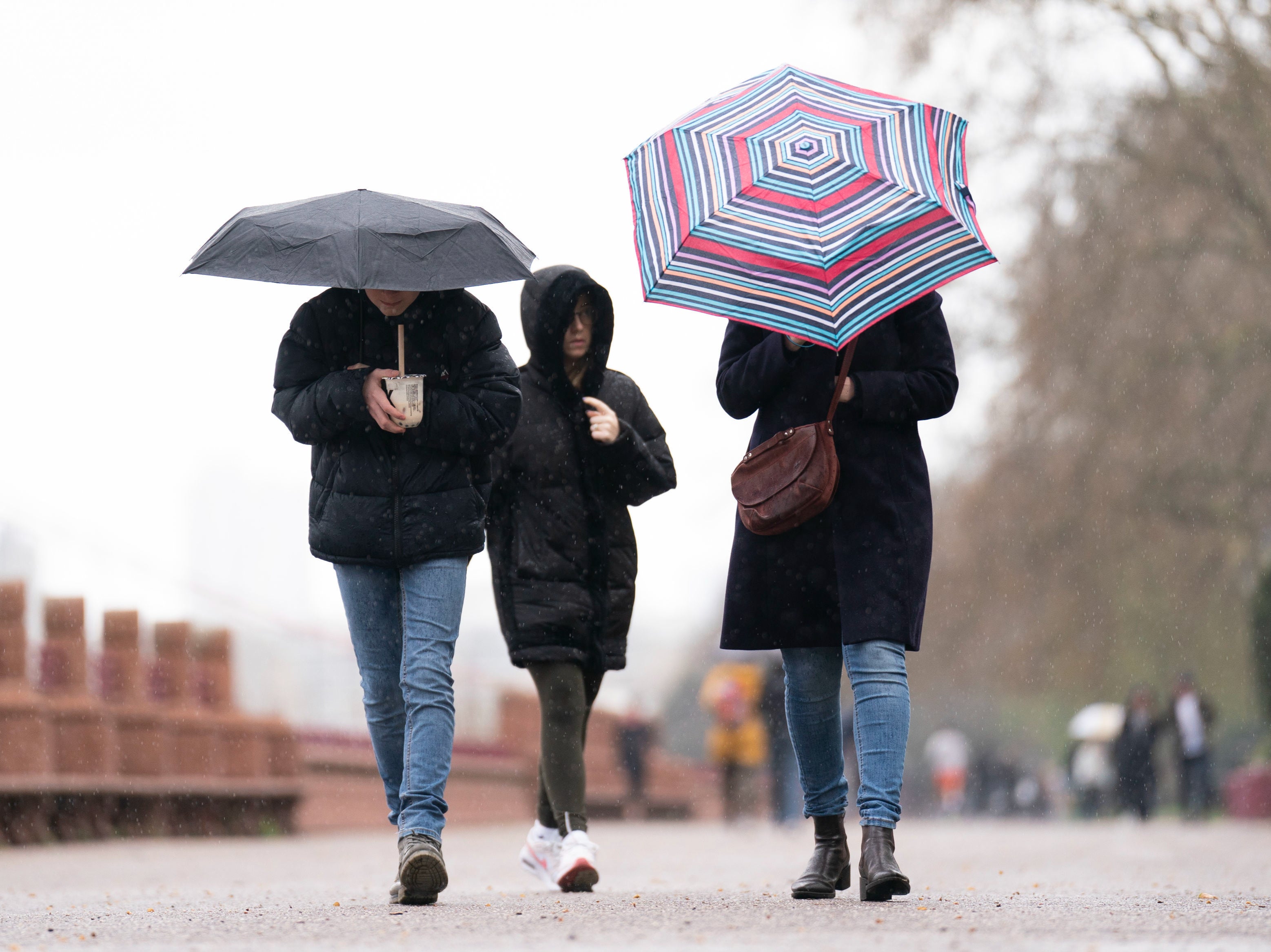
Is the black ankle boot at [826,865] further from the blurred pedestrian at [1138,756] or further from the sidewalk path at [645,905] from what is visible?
the blurred pedestrian at [1138,756]

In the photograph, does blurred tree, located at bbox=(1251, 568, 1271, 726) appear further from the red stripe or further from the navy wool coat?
the red stripe

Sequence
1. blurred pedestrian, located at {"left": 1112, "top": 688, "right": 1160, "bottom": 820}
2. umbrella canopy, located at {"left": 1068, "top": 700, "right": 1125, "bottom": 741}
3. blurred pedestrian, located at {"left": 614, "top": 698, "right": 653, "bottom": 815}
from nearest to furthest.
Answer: blurred pedestrian, located at {"left": 1112, "top": 688, "right": 1160, "bottom": 820} → blurred pedestrian, located at {"left": 614, "top": 698, "right": 653, "bottom": 815} → umbrella canopy, located at {"left": 1068, "top": 700, "right": 1125, "bottom": 741}

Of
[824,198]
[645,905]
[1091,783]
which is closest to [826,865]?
[645,905]

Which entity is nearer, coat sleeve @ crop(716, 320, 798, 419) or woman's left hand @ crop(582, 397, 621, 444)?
coat sleeve @ crop(716, 320, 798, 419)

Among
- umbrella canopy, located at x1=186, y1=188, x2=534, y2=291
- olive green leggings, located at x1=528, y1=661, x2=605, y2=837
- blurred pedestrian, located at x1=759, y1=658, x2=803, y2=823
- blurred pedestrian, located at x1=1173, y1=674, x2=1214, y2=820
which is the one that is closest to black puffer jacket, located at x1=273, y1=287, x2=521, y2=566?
umbrella canopy, located at x1=186, y1=188, x2=534, y2=291

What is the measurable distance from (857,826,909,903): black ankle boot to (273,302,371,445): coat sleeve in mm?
1786

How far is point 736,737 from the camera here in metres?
20.3

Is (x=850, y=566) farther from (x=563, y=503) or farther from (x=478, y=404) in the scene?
(x=563, y=503)

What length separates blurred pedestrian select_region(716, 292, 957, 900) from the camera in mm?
5289

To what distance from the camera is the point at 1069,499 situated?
24.2 m

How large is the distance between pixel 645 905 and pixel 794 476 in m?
1.28

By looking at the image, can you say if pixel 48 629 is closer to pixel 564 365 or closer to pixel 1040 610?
pixel 564 365

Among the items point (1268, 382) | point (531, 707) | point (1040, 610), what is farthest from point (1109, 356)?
point (531, 707)

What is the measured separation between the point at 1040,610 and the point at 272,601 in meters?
12.7
